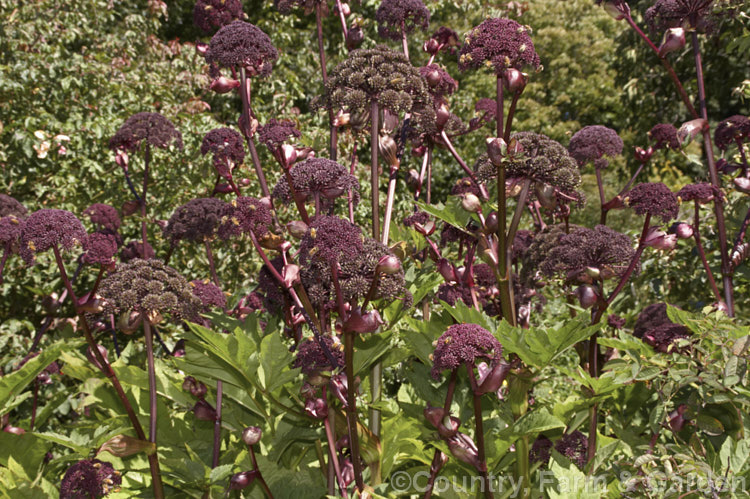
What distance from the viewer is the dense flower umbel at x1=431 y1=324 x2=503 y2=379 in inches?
59.0

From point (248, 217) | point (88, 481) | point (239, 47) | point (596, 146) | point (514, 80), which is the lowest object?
point (88, 481)

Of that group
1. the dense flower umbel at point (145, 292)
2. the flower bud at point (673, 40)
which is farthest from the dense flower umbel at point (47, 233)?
the flower bud at point (673, 40)

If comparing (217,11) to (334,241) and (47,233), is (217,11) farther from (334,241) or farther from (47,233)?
(334,241)

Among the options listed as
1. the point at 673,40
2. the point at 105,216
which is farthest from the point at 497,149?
the point at 105,216

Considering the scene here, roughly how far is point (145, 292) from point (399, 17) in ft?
4.96

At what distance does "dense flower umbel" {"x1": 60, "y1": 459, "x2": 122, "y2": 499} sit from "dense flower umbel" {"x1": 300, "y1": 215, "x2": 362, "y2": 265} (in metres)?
0.85

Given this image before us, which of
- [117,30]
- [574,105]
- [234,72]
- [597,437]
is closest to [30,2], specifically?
[117,30]

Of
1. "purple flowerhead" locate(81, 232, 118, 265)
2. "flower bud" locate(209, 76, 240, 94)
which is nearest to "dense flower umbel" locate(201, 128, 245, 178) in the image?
"flower bud" locate(209, 76, 240, 94)

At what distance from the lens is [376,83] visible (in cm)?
190

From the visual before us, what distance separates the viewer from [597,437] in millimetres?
2105

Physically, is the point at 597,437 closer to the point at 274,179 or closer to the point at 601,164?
the point at 601,164

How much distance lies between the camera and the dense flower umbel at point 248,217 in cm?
187

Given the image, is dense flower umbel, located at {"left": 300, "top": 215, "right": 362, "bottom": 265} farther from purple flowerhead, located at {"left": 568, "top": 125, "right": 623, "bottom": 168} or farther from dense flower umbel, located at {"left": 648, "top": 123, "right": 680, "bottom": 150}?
dense flower umbel, located at {"left": 648, "top": 123, "right": 680, "bottom": 150}

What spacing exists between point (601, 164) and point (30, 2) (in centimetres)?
653
